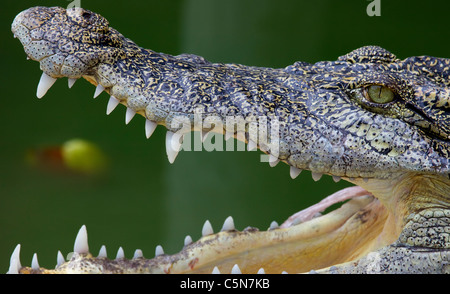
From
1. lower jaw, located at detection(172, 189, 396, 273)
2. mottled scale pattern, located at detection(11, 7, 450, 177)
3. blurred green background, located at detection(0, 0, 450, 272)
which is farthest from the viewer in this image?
blurred green background, located at detection(0, 0, 450, 272)

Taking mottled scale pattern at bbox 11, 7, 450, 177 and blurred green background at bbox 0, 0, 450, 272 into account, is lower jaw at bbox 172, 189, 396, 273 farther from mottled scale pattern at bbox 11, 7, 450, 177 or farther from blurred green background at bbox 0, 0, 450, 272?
blurred green background at bbox 0, 0, 450, 272

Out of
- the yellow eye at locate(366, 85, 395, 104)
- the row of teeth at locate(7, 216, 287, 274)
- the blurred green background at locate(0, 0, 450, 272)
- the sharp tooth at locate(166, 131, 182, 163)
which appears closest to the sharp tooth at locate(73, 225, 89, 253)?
the row of teeth at locate(7, 216, 287, 274)

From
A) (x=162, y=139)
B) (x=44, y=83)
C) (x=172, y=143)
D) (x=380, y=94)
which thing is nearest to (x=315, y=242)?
(x=380, y=94)

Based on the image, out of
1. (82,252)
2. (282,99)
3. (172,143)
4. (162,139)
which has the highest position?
(162,139)

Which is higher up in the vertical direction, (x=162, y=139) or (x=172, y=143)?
(x=162, y=139)

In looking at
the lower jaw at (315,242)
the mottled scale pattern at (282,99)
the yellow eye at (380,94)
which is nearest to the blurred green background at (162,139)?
the lower jaw at (315,242)

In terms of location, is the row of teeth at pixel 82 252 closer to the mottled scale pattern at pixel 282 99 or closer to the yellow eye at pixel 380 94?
the mottled scale pattern at pixel 282 99

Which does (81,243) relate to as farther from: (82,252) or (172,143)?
(172,143)
